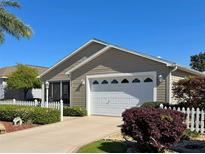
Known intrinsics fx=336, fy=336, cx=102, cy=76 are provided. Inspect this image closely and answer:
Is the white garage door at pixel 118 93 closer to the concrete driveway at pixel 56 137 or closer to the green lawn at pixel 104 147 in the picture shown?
the concrete driveway at pixel 56 137

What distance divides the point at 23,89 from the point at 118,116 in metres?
14.7

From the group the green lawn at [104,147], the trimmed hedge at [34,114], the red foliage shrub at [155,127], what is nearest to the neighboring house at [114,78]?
the trimmed hedge at [34,114]

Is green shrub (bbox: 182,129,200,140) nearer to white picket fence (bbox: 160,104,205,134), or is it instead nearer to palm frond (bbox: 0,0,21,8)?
white picket fence (bbox: 160,104,205,134)

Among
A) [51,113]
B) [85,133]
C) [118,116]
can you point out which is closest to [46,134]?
[85,133]

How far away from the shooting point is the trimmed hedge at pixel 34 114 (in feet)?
57.6

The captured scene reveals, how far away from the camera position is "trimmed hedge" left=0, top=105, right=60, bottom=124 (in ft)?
57.6

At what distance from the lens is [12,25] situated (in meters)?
20.2

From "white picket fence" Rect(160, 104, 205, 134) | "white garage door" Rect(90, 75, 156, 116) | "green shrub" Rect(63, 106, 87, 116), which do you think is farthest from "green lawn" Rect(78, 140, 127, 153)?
"green shrub" Rect(63, 106, 87, 116)

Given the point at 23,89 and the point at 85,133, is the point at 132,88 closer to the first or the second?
the point at 85,133

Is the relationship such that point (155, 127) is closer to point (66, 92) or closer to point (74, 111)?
point (74, 111)

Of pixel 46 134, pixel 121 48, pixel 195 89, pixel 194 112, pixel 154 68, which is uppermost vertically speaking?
pixel 121 48

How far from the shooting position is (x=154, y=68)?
757 inches

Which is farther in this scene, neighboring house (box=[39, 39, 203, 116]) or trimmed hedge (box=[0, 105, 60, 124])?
neighboring house (box=[39, 39, 203, 116])

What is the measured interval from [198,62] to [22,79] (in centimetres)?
5316
